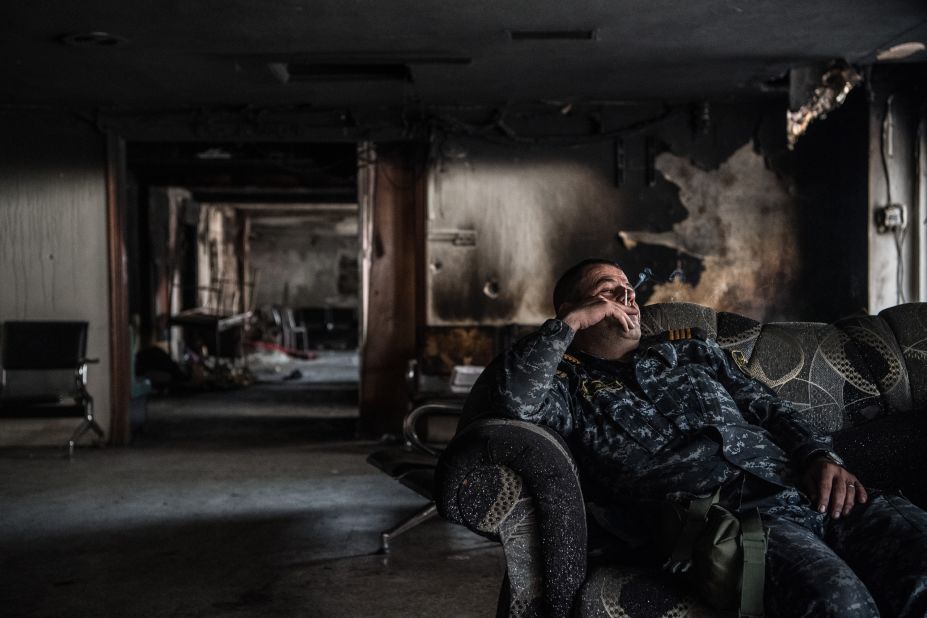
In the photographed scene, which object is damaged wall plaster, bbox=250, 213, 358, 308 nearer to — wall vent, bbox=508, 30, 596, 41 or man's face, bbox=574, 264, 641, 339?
wall vent, bbox=508, 30, 596, 41

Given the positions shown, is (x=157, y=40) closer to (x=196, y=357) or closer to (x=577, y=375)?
(x=577, y=375)

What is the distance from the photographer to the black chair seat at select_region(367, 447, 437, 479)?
11.2ft

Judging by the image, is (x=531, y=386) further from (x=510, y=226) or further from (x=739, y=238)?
(x=739, y=238)

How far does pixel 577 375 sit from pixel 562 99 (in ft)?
13.6

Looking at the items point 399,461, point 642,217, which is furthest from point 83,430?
point 642,217

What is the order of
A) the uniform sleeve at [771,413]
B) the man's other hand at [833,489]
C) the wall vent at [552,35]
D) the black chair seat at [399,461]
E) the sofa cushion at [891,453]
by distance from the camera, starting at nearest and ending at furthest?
1. the man's other hand at [833,489]
2. the uniform sleeve at [771,413]
3. the sofa cushion at [891,453]
4. the black chair seat at [399,461]
5. the wall vent at [552,35]

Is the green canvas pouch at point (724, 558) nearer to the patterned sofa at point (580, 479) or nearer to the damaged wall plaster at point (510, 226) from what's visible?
the patterned sofa at point (580, 479)

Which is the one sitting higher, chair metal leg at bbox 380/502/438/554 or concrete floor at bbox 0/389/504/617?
chair metal leg at bbox 380/502/438/554

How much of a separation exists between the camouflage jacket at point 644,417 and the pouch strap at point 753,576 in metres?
0.31

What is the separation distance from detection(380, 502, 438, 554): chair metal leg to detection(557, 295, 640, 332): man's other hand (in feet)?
5.15

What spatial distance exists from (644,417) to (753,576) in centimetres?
51

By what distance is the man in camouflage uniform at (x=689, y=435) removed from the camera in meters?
1.90

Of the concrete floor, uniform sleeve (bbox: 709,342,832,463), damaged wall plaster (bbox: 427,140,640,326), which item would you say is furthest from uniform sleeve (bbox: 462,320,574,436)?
damaged wall plaster (bbox: 427,140,640,326)

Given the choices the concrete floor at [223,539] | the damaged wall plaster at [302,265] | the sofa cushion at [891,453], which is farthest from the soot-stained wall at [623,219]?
the damaged wall plaster at [302,265]
